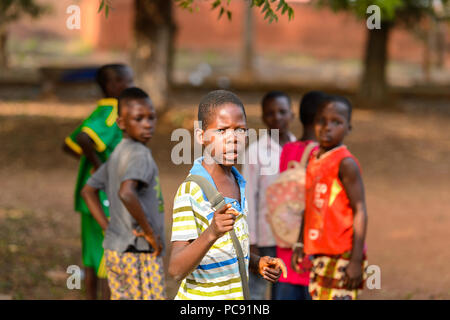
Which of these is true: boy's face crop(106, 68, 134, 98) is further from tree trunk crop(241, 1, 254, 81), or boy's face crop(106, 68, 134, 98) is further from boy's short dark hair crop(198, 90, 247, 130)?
tree trunk crop(241, 1, 254, 81)

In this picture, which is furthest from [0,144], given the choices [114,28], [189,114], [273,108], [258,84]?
[114,28]

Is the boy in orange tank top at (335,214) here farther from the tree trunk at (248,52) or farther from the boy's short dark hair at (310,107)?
the tree trunk at (248,52)

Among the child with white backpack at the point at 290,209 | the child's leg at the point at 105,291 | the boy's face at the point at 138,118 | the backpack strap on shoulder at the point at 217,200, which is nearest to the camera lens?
the backpack strap on shoulder at the point at 217,200

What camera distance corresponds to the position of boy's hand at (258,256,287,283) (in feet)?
7.69

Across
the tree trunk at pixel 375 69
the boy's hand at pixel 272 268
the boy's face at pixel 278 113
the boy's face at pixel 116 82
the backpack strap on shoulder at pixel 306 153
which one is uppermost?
the tree trunk at pixel 375 69

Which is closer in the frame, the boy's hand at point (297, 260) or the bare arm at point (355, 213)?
the bare arm at point (355, 213)

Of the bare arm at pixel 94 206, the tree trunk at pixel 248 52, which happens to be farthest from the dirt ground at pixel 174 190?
the tree trunk at pixel 248 52

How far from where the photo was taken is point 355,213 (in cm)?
338

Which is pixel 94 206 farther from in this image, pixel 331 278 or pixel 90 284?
pixel 331 278

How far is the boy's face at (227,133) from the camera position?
235 cm

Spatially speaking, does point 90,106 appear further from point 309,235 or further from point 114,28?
point 114,28

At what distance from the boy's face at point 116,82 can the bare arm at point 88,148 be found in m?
0.37

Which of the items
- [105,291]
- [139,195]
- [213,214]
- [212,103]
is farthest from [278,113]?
[213,214]

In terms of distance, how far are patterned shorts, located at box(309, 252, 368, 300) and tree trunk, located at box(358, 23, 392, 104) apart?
1343 centimetres
